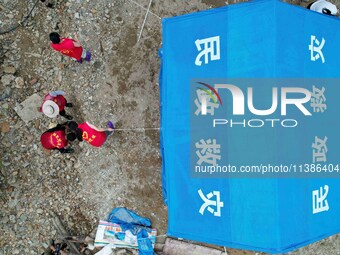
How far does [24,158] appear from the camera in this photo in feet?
20.7

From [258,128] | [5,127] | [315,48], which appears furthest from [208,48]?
[5,127]

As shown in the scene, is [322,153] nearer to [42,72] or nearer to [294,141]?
[294,141]

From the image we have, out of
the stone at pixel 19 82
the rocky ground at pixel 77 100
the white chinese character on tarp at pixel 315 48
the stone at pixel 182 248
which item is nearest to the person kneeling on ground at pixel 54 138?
the rocky ground at pixel 77 100

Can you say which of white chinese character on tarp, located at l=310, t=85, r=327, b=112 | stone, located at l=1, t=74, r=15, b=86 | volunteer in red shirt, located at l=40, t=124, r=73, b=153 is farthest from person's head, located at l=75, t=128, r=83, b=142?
white chinese character on tarp, located at l=310, t=85, r=327, b=112

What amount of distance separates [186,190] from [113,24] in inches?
118

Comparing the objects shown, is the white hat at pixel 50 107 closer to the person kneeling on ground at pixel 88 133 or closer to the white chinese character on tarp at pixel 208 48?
the person kneeling on ground at pixel 88 133

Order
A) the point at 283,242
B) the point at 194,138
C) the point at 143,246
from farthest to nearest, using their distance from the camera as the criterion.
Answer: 1. the point at 143,246
2. the point at 194,138
3. the point at 283,242

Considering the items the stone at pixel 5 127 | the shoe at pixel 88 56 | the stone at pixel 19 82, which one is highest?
the shoe at pixel 88 56

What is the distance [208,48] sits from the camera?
4762 mm

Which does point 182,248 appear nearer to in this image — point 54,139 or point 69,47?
point 54,139

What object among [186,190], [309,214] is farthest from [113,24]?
[309,214]

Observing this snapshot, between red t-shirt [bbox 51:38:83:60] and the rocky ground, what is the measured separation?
1.53 ft

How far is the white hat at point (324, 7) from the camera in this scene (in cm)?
609

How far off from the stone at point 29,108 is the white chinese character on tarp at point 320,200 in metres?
4.26
